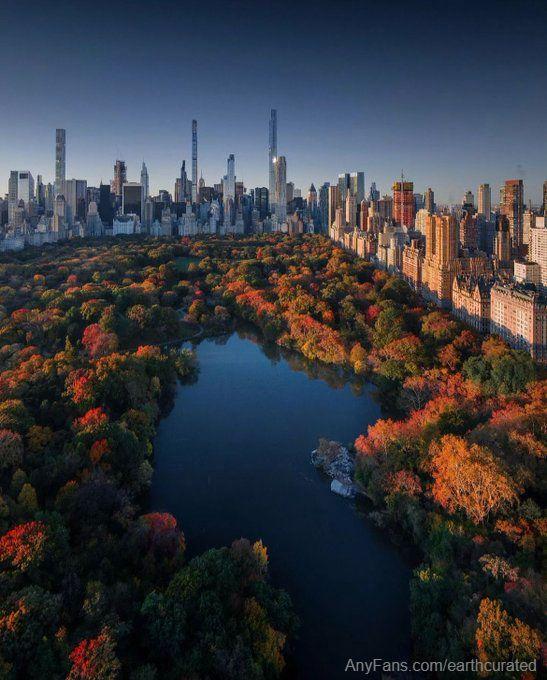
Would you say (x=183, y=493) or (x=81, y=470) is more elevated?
(x=81, y=470)

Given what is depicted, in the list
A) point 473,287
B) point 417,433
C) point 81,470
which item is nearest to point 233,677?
point 81,470

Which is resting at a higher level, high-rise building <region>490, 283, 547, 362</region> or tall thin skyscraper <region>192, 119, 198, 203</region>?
tall thin skyscraper <region>192, 119, 198, 203</region>

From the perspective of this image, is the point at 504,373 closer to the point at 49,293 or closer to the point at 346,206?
the point at 49,293

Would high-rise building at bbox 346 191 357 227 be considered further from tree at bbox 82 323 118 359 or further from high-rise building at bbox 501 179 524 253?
tree at bbox 82 323 118 359

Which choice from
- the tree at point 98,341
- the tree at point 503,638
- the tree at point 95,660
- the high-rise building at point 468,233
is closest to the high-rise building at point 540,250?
the high-rise building at point 468,233

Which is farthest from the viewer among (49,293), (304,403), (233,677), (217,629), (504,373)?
(49,293)

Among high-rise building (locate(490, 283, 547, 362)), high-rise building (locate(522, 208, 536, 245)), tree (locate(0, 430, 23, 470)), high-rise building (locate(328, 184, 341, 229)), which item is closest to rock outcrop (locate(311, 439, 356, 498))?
tree (locate(0, 430, 23, 470))

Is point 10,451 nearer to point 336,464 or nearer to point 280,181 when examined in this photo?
point 336,464

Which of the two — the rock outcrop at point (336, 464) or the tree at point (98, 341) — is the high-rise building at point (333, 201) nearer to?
the tree at point (98, 341)
